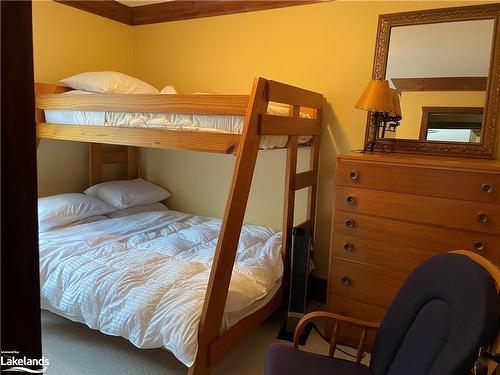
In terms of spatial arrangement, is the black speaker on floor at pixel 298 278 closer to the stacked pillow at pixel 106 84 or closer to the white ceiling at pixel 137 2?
the stacked pillow at pixel 106 84

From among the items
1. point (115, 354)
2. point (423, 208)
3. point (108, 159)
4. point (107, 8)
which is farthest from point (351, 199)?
point (107, 8)

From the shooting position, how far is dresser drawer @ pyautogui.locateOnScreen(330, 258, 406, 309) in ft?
6.64

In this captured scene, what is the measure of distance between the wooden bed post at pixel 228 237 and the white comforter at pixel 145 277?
0.21 feet

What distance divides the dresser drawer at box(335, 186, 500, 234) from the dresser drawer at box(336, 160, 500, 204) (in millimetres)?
30

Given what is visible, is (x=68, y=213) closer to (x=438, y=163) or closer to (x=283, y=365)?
(x=283, y=365)

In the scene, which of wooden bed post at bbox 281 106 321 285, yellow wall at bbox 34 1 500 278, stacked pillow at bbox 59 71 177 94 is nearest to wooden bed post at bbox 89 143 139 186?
yellow wall at bbox 34 1 500 278

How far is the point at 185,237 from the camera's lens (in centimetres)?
265

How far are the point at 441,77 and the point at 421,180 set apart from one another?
2.69ft

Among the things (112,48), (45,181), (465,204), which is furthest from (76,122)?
(465,204)

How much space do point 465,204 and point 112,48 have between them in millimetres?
3134

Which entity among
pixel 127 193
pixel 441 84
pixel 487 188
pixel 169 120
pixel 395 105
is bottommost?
pixel 127 193

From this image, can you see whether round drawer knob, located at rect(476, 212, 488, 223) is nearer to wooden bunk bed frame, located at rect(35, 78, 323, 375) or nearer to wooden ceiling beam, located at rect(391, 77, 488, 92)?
wooden ceiling beam, located at rect(391, 77, 488, 92)

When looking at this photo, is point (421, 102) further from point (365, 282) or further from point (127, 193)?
point (127, 193)

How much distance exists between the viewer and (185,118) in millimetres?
2035
